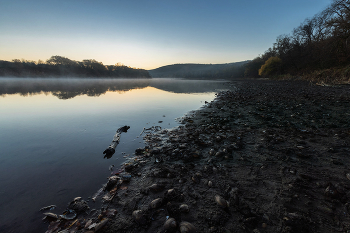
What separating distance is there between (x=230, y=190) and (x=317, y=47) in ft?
165

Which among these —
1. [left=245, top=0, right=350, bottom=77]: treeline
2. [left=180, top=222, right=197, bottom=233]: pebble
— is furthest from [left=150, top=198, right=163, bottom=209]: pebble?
[left=245, top=0, right=350, bottom=77]: treeline

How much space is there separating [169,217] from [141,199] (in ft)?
2.27

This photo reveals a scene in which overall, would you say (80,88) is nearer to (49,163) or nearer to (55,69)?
(49,163)

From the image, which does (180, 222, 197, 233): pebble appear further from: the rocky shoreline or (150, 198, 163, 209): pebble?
(150, 198, 163, 209): pebble

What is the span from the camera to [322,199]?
2.10 metres

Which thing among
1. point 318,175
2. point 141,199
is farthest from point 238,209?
point 318,175

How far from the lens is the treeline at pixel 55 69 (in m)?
88.4

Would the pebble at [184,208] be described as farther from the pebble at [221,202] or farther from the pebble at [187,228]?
the pebble at [221,202]

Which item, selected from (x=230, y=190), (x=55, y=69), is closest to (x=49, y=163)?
(x=230, y=190)

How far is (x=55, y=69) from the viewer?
330 ft

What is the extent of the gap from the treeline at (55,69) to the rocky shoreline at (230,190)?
133 meters

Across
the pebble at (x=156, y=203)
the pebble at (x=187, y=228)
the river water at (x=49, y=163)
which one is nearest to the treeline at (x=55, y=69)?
the river water at (x=49, y=163)

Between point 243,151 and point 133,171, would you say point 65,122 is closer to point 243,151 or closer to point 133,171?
point 133,171

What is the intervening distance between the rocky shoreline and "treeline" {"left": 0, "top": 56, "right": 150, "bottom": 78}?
132952mm
